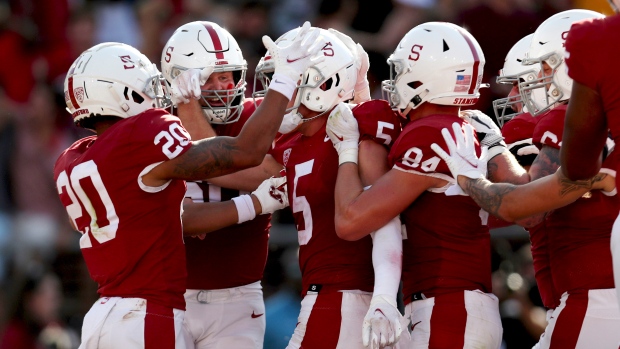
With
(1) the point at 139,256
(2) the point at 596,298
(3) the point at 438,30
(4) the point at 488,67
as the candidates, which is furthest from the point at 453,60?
(4) the point at 488,67

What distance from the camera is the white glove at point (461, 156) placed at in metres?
4.66

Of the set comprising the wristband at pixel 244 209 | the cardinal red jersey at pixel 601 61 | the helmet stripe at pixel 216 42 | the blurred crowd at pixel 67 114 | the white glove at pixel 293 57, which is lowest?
the blurred crowd at pixel 67 114

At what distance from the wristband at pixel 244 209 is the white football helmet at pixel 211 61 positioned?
1.94 feet

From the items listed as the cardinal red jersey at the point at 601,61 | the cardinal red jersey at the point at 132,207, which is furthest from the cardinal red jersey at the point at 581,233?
the cardinal red jersey at the point at 132,207

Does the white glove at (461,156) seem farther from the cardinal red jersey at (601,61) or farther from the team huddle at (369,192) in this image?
the cardinal red jersey at (601,61)

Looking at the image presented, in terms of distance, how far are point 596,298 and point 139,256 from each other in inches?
88.2

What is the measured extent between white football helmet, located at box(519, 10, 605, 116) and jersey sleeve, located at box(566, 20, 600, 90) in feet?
4.11

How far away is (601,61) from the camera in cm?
372

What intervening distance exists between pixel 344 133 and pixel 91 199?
1.32 metres

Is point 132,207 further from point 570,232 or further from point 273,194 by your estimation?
point 570,232

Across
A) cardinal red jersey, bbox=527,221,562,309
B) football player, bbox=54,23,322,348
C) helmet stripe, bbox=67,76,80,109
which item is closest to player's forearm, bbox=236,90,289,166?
football player, bbox=54,23,322,348

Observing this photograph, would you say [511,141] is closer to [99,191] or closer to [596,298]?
[596,298]

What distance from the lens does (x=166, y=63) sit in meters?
6.18

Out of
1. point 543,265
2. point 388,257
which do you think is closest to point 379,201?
point 388,257
